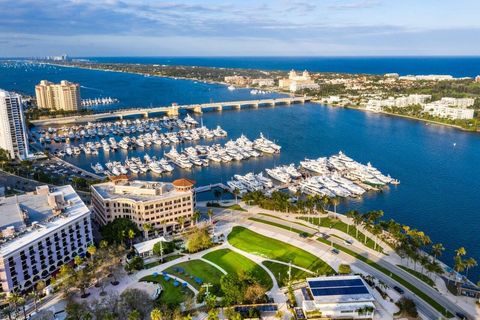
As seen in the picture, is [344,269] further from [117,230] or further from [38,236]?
[38,236]

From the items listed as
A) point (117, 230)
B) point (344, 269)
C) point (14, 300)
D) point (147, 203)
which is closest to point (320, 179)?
point (344, 269)

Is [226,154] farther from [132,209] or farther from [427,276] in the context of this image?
[427,276]

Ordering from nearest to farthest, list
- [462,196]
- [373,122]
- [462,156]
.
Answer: [462,196]
[462,156]
[373,122]

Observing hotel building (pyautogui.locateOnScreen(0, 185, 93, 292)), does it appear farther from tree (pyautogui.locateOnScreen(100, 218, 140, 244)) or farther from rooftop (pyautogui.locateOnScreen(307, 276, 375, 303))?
rooftop (pyautogui.locateOnScreen(307, 276, 375, 303))

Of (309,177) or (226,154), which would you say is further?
(226,154)

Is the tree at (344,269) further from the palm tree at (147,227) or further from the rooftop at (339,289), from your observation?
the palm tree at (147,227)

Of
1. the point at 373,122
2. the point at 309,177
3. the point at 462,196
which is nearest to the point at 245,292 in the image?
the point at 309,177

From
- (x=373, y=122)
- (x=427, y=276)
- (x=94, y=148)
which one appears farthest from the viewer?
(x=373, y=122)
